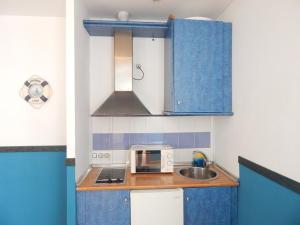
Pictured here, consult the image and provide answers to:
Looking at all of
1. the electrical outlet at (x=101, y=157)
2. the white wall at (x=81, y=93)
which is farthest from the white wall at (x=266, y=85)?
the white wall at (x=81, y=93)

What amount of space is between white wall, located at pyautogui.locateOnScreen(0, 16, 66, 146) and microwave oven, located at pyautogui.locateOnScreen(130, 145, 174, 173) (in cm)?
84

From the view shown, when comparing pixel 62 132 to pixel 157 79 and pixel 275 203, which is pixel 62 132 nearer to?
pixel 157 79

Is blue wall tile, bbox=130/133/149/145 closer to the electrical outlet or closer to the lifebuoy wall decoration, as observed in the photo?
the electrical outlet

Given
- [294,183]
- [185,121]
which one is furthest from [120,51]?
[294,183]

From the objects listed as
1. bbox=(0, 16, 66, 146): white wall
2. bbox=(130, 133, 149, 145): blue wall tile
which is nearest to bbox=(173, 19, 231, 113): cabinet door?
bbox=(130, 133, 149, 145): blue wall tile

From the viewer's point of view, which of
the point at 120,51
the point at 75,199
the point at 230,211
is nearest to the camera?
the point at 75,199

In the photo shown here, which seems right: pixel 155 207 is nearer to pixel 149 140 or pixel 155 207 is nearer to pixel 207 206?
pixel 207 206

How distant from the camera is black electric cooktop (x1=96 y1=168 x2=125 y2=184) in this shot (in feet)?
5.70

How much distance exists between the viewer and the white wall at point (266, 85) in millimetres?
1119

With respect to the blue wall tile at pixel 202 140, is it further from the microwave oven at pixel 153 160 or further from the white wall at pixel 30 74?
the white wall at pixel 30 74

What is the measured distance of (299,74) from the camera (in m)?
1.07

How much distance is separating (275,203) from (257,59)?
3.18ft

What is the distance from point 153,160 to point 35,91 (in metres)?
1.41

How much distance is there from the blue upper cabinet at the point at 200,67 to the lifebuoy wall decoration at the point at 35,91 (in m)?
1.32
